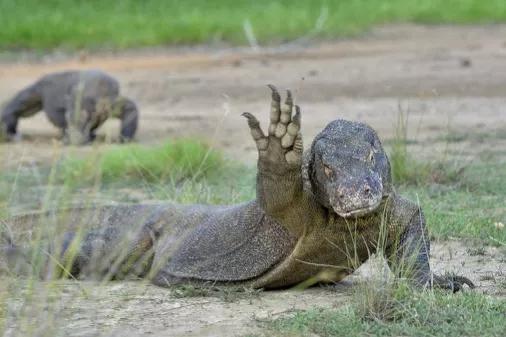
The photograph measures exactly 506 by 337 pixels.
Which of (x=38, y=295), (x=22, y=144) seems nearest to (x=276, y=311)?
(x=38, y=295)

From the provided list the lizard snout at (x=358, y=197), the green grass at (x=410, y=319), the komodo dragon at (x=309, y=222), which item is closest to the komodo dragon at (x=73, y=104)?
the komodo dragon at (x=309, y=222)

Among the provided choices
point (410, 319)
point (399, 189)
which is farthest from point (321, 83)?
point (410, 319)

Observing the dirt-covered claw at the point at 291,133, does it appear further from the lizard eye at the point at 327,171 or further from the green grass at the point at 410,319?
the green grass at the point at 410,319

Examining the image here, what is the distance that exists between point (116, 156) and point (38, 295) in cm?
415

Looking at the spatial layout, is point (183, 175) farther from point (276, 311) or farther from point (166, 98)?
point (166, 98)

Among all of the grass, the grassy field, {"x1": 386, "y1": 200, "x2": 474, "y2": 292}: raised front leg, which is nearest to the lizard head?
{"x1": 386, "y1": 200, "x2": 474, "y2": 292}: raised front leg

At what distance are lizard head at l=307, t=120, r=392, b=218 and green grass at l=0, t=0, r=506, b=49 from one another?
542 inches

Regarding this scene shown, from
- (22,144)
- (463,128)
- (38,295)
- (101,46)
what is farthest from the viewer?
(101,46)

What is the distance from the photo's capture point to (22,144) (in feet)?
39.3

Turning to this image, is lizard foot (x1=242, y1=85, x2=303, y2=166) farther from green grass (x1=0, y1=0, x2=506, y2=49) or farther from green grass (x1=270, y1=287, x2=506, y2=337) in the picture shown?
green grass (x1=0, y1=0, x2=506, y2=49)

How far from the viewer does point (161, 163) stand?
8.80 metres

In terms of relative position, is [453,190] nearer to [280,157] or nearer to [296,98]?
[296,98]

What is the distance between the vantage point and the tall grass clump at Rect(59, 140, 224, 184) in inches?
337

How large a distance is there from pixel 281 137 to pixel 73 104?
7.16 meters
